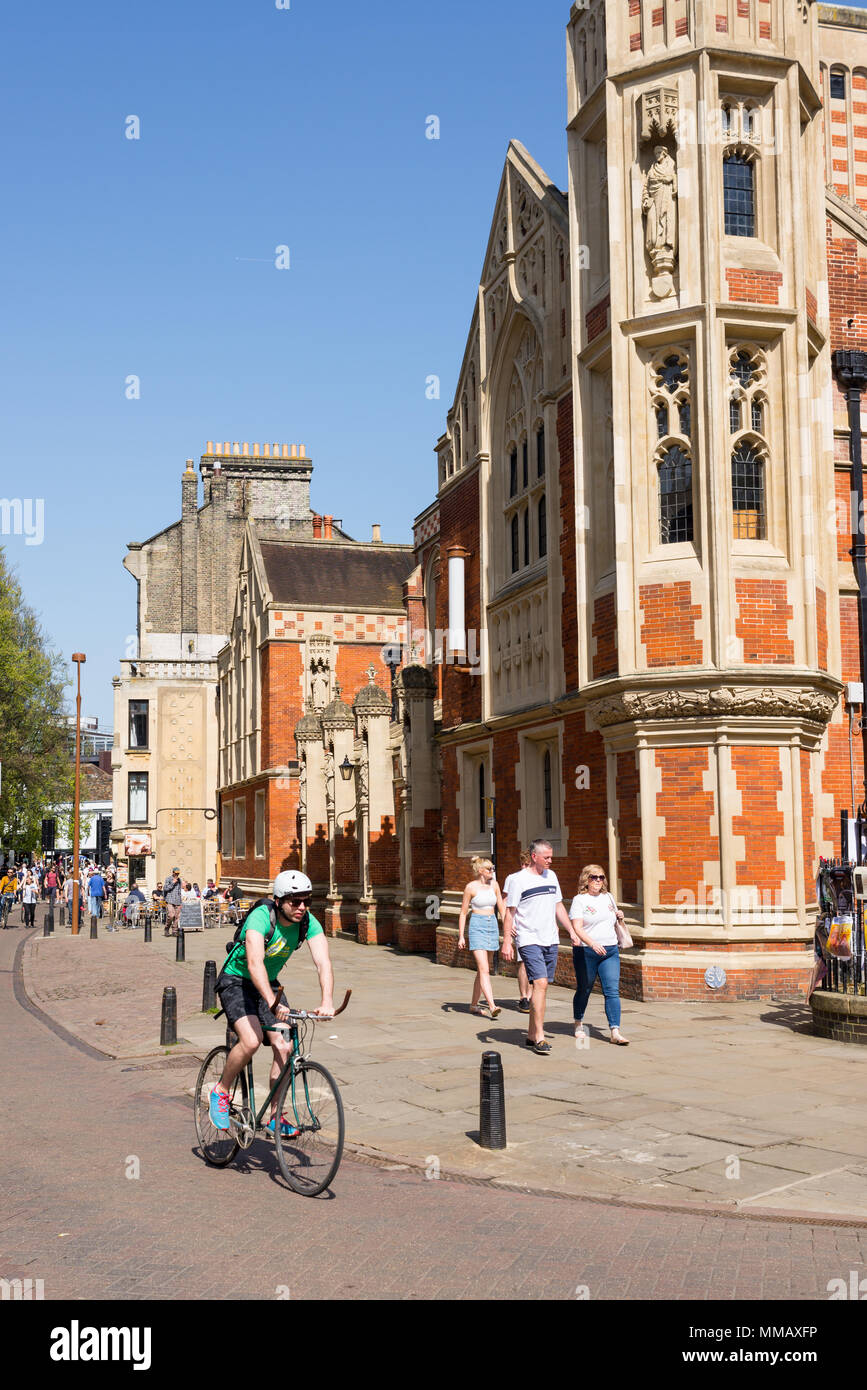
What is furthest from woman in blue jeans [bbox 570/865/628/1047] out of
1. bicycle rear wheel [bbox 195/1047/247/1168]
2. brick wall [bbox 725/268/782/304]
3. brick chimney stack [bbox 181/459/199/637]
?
brick chimney stack [bbox 181/459/199/637]

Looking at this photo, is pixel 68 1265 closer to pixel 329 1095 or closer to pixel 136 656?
pixel 329 1095

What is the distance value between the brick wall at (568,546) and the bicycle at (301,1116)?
36.2 feet

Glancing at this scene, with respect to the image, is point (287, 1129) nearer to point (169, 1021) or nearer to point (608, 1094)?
point (608, 1094)

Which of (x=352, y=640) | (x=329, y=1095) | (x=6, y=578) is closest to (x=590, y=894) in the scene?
(x=329, y=1095)

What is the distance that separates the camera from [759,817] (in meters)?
15.1

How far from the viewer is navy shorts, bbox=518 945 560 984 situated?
39.9 ft

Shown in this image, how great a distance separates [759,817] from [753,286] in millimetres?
6692

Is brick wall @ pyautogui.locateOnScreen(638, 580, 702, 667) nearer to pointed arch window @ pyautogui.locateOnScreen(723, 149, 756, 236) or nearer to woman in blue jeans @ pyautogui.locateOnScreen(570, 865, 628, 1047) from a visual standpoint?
woman in blue jeans @ pyautogui.locateOnScreen(570, 865, 628, 1047)

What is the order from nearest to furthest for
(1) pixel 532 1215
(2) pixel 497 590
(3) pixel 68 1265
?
(3) pixel 68 1265
(1) pixel 532 1215
(2) pixel 497 590

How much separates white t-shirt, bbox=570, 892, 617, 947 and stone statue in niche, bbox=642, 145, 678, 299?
814 centimetres

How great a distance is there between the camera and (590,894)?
1241 centimetres

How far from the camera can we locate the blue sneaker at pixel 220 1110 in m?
7.73

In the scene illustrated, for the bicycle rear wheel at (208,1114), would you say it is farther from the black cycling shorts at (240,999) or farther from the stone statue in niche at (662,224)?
the stone statue in niche at (662,224)
